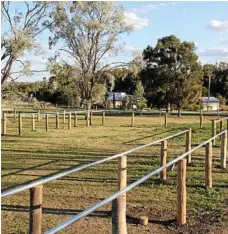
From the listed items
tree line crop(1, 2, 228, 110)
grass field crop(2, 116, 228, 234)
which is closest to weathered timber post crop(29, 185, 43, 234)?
grass field crop(2, 116, 228, 234)

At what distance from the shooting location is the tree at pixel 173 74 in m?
46.5

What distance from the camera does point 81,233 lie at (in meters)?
5.06

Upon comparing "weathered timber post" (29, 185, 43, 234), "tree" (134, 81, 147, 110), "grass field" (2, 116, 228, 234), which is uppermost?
"tree" (134, 81, 147, 110)

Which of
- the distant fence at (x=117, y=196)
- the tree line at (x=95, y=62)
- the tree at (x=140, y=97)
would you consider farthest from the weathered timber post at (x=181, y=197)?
the tree at (x=140, y=97)

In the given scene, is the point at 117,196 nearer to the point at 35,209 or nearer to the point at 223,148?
the point at 35,209

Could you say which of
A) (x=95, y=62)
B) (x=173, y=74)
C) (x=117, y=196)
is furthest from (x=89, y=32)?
(x=117, y=196)

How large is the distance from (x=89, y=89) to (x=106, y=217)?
28.1 meters

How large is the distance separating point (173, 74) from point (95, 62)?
53.5ft

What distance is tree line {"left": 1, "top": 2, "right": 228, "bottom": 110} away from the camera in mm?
21500

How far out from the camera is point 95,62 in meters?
32.7

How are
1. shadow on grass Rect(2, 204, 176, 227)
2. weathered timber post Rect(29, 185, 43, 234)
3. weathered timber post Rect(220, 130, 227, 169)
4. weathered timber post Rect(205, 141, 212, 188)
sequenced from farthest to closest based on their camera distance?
1. weathered timber post Rect(220, 130, 227, 169)
2. weathered timber post Rect(205, 141, 212, 188)
3. shadow on grass Rect(2, 204, 176, 227)
4. weathered timber post Rect(29, 185, 43, 234)

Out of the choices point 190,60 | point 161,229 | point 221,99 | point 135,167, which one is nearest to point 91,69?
point 190,60

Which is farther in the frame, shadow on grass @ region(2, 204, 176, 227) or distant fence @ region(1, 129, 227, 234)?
shadow on grass @ region(2, 204, 176, 227)

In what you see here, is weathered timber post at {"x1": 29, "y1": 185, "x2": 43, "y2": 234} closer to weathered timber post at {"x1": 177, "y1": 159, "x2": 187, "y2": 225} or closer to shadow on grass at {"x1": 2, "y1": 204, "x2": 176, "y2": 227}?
shadow on grass at {"x1": 2, "y1": 204, "x2": 176, "y2": 227}
